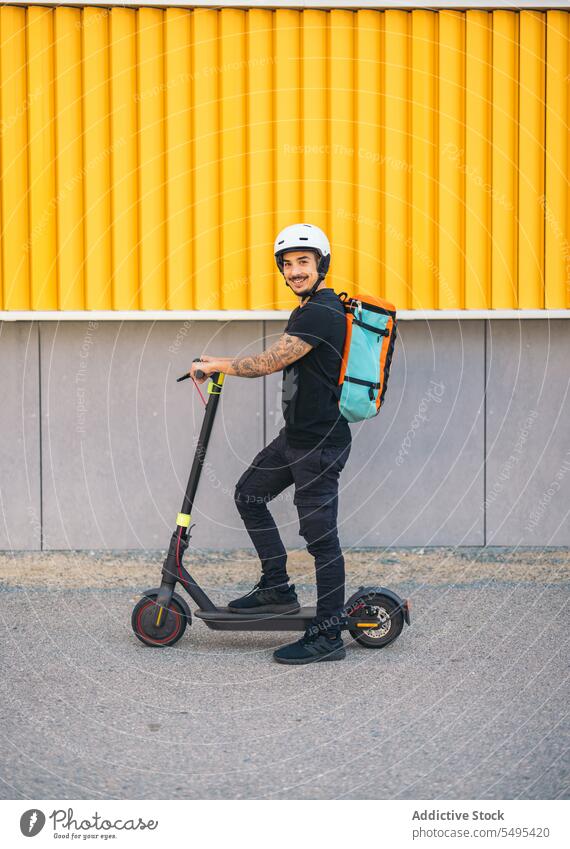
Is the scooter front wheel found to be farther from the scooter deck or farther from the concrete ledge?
the concrete ledge

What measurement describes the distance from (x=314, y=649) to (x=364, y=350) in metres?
1.52

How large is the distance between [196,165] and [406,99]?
1478 mm

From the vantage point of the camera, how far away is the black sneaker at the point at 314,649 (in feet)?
17.4

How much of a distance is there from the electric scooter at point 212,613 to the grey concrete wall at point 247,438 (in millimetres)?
1605

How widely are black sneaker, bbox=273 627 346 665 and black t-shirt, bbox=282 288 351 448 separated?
0.97 metres

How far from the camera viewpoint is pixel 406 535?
23.7 feet

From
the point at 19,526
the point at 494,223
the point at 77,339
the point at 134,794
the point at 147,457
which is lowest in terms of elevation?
the point at 134,794

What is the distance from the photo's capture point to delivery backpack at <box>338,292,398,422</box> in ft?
17.3

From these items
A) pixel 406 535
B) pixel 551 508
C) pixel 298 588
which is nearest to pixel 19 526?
pixel 298 588

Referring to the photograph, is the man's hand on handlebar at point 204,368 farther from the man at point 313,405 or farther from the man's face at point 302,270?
the man's face at point 302,270

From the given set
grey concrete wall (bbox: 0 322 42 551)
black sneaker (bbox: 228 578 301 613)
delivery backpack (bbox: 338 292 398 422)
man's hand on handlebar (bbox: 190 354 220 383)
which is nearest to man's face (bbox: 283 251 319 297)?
delivery backpack (bbox: 338 292 398 422)

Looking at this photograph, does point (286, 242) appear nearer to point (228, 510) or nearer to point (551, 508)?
point (228, 510)

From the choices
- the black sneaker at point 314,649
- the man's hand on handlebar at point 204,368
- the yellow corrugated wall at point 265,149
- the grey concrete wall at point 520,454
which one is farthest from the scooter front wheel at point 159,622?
the grey concrete wall at point 520,454

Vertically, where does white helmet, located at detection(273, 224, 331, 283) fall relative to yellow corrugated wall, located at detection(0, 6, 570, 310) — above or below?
below
